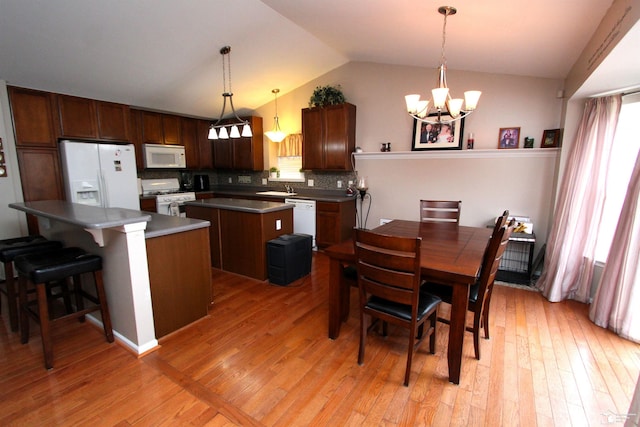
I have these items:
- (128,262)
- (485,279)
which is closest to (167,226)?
(128,262)

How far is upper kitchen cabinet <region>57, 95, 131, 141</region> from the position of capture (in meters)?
3.85

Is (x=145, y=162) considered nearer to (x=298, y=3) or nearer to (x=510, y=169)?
(x=298, y=3)

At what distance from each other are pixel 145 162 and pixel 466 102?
4.87 metres

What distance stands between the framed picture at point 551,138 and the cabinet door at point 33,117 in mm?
6024

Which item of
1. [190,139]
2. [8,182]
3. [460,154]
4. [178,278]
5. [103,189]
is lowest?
[178,278]

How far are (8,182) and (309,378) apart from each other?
4136 millimetres

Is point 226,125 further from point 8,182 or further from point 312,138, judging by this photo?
point 8,182

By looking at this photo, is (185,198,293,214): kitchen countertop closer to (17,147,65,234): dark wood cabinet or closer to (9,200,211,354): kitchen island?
(9,200,211,354): kitchen island

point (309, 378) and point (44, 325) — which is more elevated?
point (44, 325)

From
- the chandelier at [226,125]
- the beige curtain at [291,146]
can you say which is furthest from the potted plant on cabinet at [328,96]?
the chandelier at [226,125]

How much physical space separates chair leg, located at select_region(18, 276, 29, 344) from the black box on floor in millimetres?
2014

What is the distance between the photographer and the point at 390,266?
5.55ft

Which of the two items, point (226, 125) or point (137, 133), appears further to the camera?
point (137, 133)

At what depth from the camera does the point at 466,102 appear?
2260 mm
